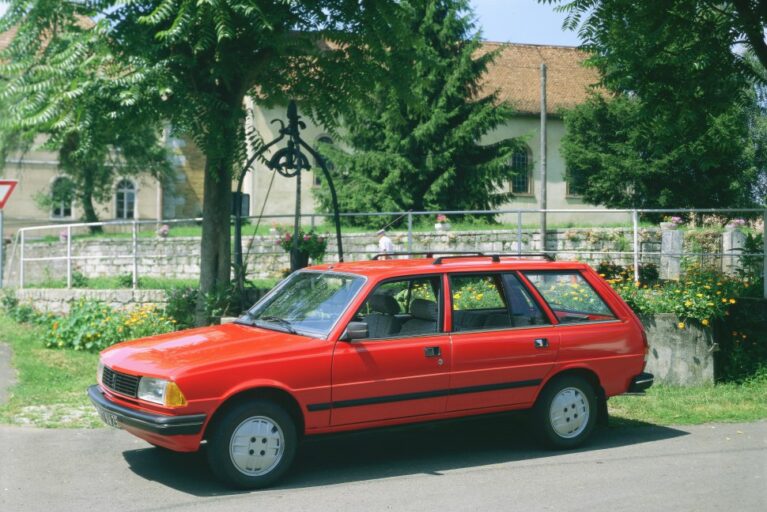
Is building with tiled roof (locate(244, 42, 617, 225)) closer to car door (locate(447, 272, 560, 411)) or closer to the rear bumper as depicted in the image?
the rear bumper

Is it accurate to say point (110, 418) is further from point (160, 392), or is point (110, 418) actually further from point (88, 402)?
point (88, 402)

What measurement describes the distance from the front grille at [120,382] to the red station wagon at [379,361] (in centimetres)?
2

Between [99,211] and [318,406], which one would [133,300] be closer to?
[318,406]

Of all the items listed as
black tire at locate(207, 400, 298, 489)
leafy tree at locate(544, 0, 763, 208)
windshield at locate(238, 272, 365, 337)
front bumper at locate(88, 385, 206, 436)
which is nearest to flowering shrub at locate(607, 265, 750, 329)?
leafy tree at locate(544, 0, 763, 208)

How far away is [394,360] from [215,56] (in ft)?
21.0

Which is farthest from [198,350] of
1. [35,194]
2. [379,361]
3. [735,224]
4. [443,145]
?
[35,194]

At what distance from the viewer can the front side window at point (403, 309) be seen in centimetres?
743

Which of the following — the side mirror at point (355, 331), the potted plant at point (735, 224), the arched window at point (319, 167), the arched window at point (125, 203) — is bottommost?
the side mirror at point (355, 331)

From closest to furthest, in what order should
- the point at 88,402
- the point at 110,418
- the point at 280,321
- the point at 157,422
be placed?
the point at 157,422, the point at 110,418, the point at 280,321, the point at 88,402

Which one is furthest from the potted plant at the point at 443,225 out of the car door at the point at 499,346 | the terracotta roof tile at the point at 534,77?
the terracotta roof tile at the point at 534,77

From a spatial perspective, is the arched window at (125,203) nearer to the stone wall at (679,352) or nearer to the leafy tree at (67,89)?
the leafy tree at (67,89)

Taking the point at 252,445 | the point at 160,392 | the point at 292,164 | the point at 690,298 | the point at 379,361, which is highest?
the point at 292,164

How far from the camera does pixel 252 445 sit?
6629 millimetres

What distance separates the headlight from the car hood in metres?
0.06
